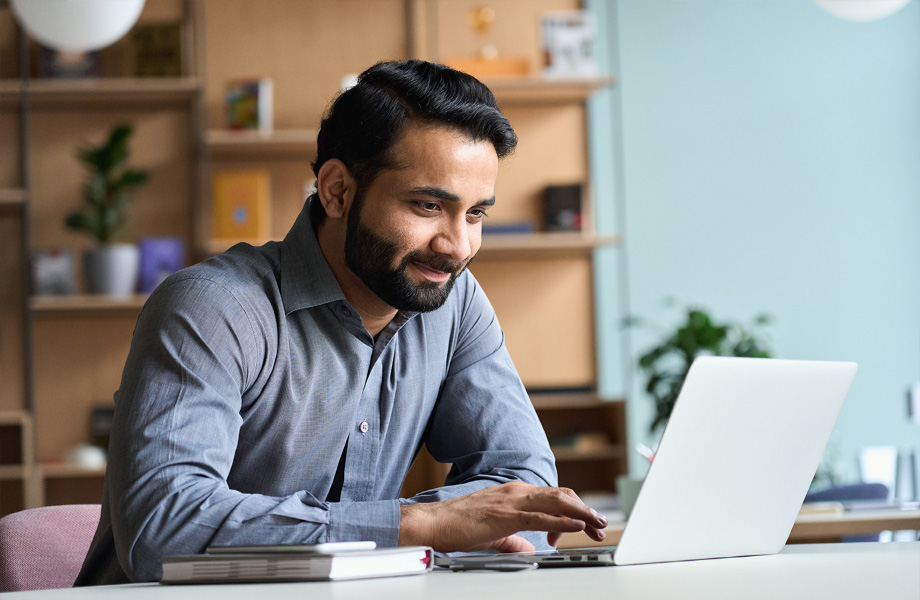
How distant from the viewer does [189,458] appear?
43.2 inches

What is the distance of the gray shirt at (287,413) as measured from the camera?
1074 millimetres

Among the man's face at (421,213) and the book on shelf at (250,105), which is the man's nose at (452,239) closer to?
the man's face at (421,213)

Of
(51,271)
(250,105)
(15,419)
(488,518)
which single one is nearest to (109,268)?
(51,271)

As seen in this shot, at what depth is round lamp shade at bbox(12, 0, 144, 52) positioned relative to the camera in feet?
8.31

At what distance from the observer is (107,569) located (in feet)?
4.17

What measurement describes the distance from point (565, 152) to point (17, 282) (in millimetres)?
2325

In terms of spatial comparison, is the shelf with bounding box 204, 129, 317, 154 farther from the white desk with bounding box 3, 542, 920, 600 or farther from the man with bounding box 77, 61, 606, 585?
the white desk with bounding box 3, 542, 920, 600

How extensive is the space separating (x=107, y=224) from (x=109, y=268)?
0.56 ft

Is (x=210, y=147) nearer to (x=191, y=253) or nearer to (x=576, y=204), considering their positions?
(x=191, y=253)

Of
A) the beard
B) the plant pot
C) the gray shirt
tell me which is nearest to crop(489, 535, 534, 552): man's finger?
the gray shirt

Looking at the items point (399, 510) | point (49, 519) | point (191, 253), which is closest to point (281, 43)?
point (191, 253)

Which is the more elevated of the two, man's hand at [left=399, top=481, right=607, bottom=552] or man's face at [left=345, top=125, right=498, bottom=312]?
man's face at [left=345, top=125, right=498, bottom=312]

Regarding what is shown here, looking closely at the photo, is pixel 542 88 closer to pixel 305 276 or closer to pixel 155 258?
pixel 155 258

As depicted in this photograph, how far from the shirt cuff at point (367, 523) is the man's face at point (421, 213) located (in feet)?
1.37
